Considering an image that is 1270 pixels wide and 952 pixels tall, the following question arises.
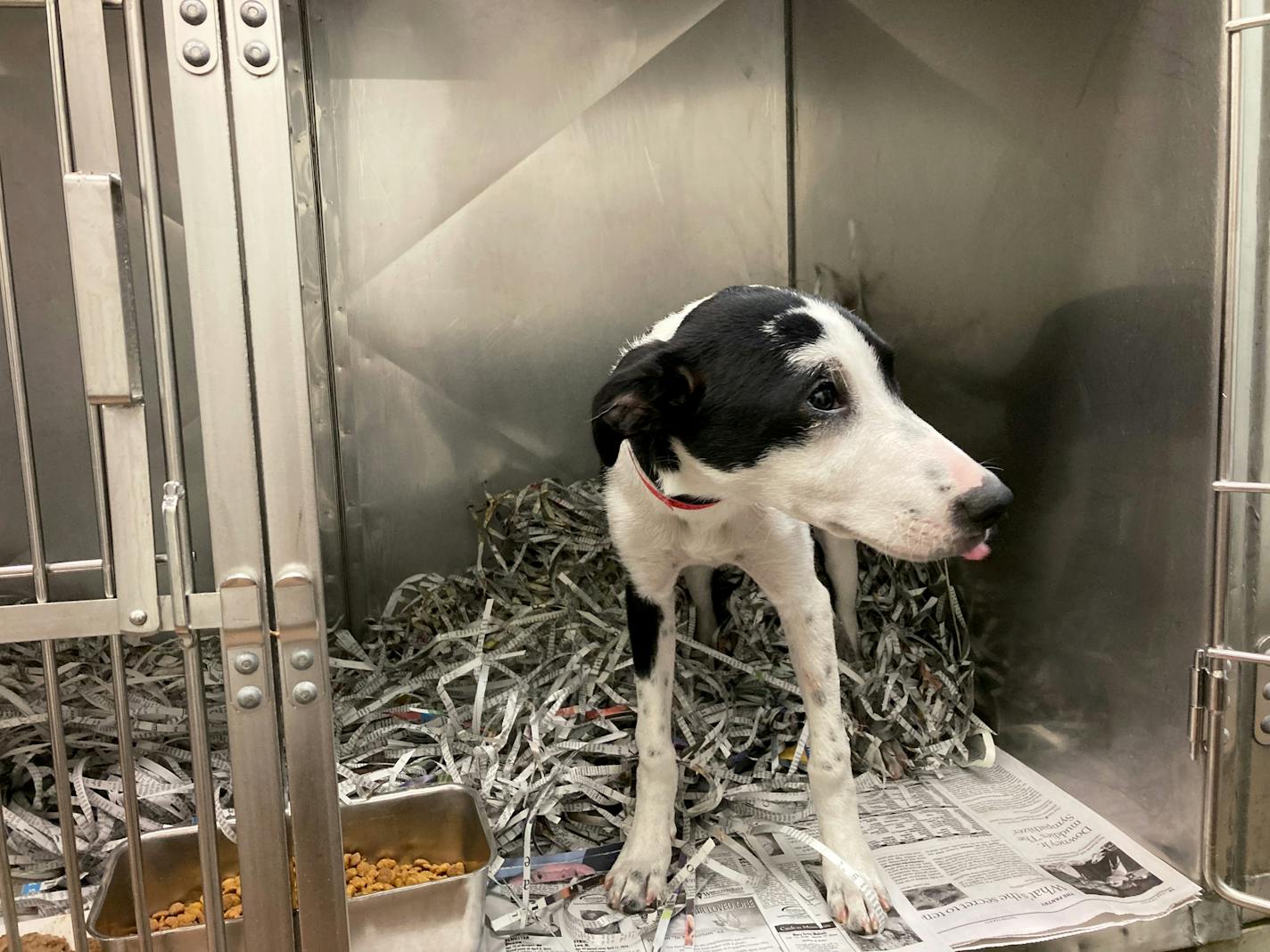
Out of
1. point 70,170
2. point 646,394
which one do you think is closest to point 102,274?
point 70,170

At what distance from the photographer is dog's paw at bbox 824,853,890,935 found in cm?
116

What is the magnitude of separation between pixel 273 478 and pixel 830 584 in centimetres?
123

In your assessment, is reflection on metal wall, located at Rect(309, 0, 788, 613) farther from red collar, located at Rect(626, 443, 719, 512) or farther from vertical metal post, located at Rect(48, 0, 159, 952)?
vertical metal post, located at Rect(48, 0, 159, 952)

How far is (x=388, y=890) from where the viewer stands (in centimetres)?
105

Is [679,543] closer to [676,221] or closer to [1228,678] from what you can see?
[1228,678]

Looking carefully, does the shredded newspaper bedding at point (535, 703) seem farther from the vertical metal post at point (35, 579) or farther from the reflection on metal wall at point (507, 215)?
the vertical metal post at point (35, 579)

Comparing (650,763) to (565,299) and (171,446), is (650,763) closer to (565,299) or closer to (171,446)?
(171,446)

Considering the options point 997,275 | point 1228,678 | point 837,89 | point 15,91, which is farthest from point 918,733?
point 15,91

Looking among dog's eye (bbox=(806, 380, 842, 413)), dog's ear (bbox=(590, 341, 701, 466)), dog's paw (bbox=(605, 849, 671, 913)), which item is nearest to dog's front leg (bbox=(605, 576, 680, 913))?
dog's paw (bbox=(605, 849, 671, 913))

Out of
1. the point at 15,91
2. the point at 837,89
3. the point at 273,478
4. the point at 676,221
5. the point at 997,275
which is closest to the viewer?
the point at 273,478

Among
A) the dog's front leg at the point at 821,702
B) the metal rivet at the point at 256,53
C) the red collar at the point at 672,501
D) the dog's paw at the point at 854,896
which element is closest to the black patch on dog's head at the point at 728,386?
the red collar at the point at 672,501

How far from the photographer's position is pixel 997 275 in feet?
5.10

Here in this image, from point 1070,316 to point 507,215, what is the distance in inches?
48.5

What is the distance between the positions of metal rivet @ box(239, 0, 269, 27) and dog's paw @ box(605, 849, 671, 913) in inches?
45.2
